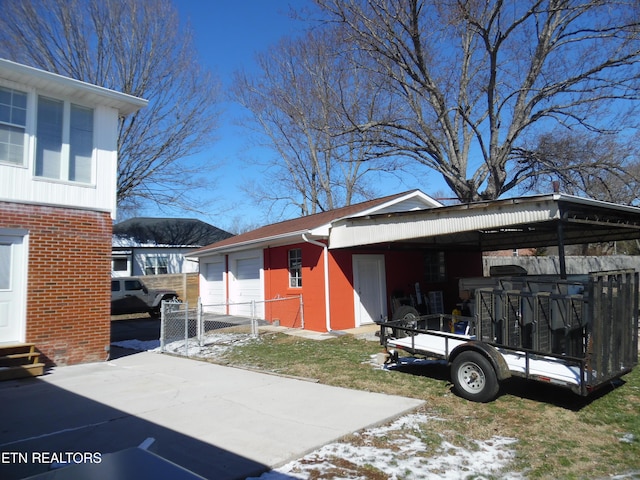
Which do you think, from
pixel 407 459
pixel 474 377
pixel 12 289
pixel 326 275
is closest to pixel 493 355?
pixel 474 377

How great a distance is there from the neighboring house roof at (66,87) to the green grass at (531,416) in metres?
6.17

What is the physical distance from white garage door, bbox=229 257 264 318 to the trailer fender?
1023 cm

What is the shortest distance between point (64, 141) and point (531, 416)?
31.2 ft

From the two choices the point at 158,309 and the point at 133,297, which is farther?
the point at 158,309

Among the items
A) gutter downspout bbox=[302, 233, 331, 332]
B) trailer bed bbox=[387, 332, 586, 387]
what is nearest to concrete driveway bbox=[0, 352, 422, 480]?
trailer bed bbox=[387, 332, 586, 387]

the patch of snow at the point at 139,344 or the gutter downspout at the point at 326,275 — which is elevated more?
the gutter downspout at the point at 326,275

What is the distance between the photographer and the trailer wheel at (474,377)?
5.99m

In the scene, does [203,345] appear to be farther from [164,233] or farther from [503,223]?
[164,233]

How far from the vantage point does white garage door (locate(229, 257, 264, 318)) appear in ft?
53.1

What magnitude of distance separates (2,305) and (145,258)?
21.2 m

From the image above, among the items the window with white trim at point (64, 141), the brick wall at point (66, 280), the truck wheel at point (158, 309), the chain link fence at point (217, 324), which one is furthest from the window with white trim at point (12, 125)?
the truck wheel at point (158, 309)

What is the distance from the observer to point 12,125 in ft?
28.4

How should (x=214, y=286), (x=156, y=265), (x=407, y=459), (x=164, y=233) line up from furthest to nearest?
(x=164, y=233) → (x=156, y=265) → (x=214, y=286) → (x=407, y=459)

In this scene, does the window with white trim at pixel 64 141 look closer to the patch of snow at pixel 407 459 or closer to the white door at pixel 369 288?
the white door at pixel 369 288
